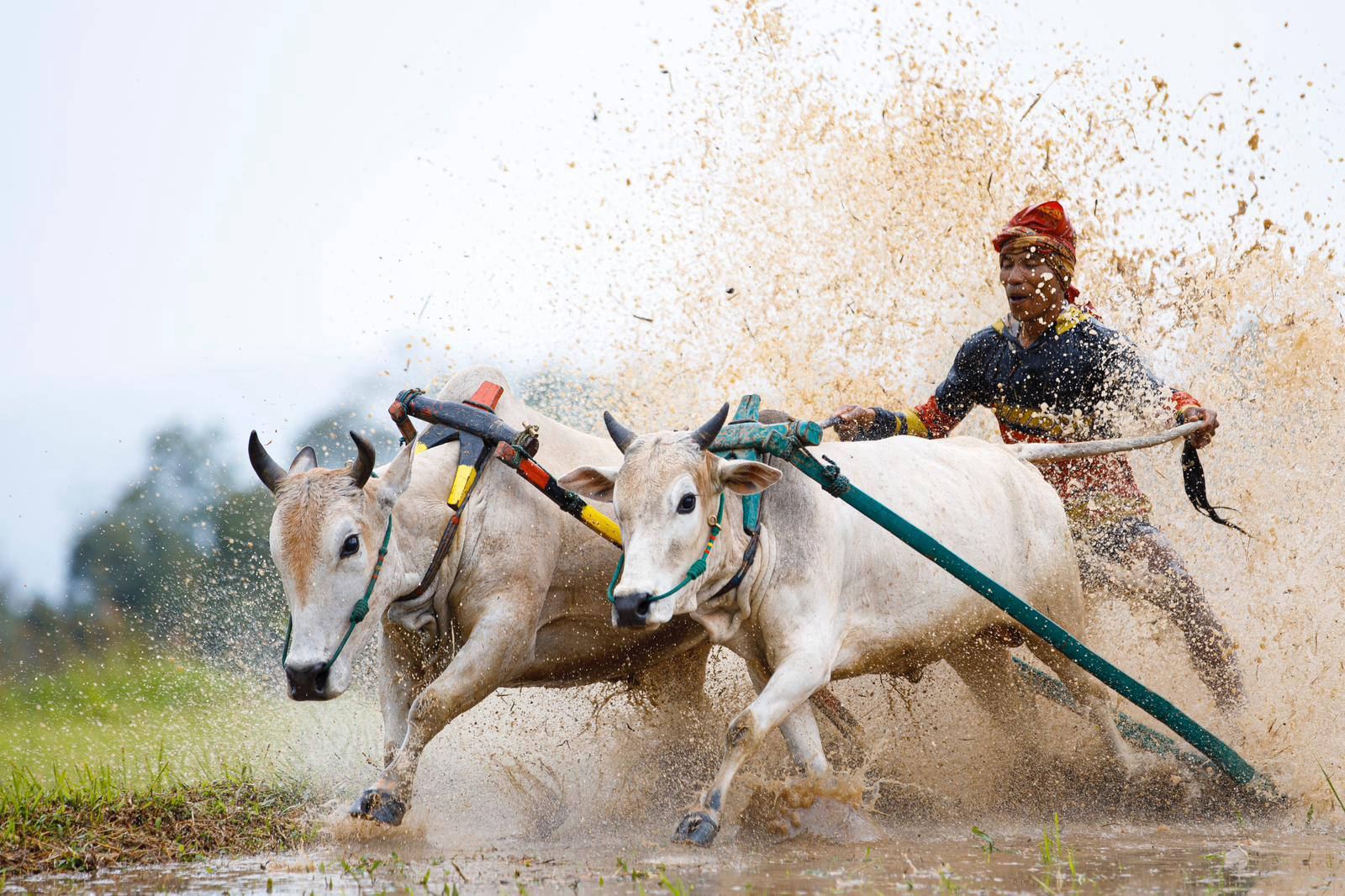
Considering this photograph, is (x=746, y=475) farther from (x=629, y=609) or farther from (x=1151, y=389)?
(x=1151, y=389)

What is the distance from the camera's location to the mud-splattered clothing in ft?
19.1

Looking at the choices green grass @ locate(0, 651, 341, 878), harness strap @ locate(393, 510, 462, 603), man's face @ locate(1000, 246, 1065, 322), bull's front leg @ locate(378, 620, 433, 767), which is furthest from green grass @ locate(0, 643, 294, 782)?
man's face @ locate(1000, 246, 1065, 322)

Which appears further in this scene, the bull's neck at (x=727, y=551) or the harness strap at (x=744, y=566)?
the harness strap at (x=744, y=566)

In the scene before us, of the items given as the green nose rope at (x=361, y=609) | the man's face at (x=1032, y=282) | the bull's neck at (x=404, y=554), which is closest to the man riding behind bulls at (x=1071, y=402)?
the man's face at (x=1032, y=282)

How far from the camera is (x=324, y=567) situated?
437 cm

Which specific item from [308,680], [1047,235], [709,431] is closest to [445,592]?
[308,680]

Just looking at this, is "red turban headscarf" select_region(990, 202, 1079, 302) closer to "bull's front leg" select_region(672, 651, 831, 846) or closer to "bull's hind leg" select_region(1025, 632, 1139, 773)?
"bull's hind leg" select_region(1025, 632, 1139, 773)

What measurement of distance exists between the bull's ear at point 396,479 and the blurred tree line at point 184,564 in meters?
1.26

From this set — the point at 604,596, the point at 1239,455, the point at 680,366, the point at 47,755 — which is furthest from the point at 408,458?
the point at 47,755

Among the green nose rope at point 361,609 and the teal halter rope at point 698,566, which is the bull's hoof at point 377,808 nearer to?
the green nose rope at point 361,609

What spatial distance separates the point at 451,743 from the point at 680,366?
7.29ft

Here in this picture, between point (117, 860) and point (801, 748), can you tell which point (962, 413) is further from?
point (117, 860)

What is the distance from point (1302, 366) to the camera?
254 inches

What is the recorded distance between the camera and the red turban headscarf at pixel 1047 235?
5902 millimetres
